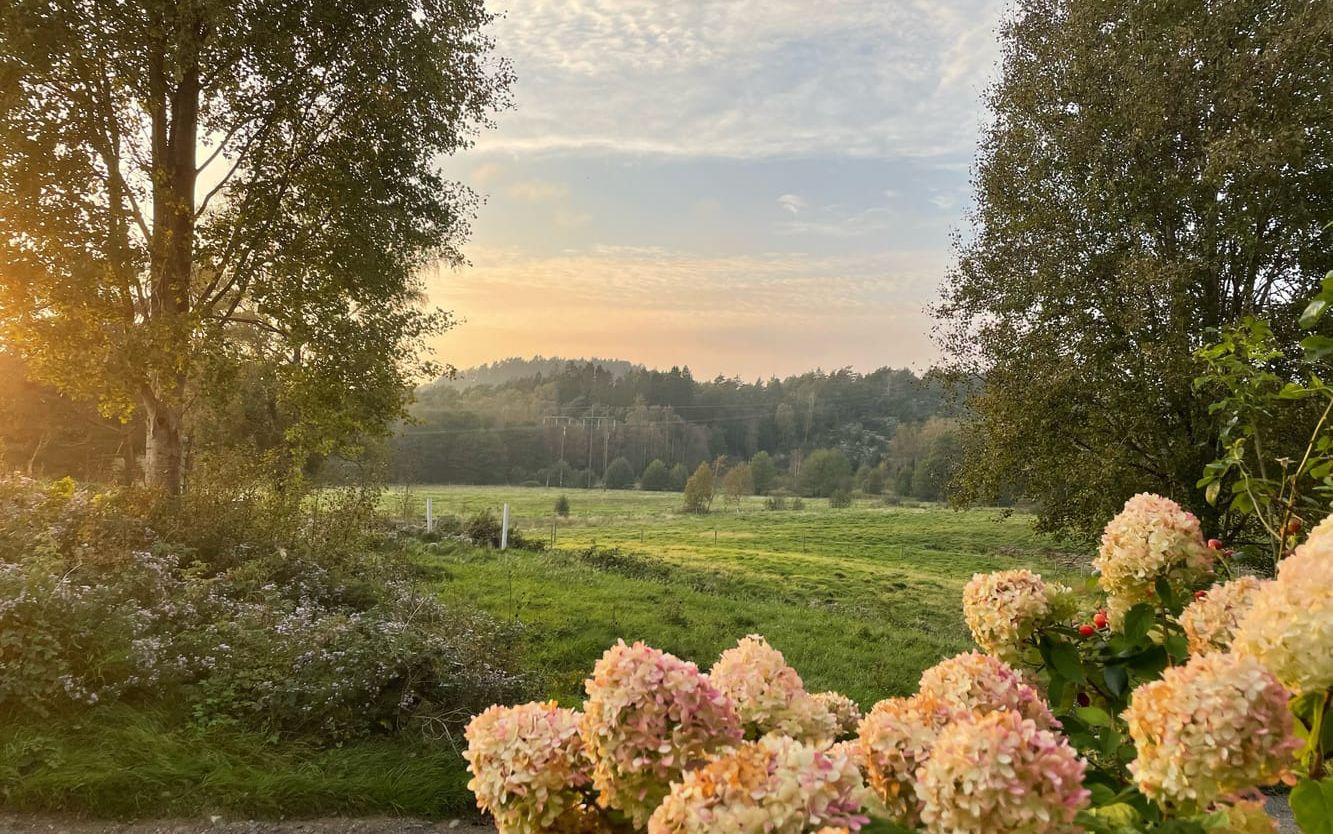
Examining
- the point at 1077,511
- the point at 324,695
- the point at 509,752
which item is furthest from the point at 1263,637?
the point at 1077,511

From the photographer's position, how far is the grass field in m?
9.63

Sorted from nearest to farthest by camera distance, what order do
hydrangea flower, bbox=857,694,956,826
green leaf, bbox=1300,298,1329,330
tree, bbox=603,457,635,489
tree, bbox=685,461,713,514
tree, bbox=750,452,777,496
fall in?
hydrangea flower, bbox=857,694,956,826, green leaf, bbox=1300,298,1329,330, tree, bbox=685,461,713,514, tree, bbox=750,452,777,496, tree, bbox=603,457,635,489

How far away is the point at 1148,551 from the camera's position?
5.86 ft

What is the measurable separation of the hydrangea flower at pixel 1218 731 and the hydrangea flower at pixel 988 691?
0.25 metres

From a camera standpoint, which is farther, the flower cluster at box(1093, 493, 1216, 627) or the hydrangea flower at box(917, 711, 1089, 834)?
the flower cluster at box(1093, 493, 1216, 627)

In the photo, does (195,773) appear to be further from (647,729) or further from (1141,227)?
(1141,227)

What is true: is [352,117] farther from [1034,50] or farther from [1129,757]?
[1129,757]

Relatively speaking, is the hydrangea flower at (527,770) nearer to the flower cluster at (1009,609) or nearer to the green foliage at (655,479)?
the flower cluster at (1009,609)

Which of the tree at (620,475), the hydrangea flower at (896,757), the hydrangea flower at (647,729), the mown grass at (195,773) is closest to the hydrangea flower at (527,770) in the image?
the hydrangea flower at (647,729)

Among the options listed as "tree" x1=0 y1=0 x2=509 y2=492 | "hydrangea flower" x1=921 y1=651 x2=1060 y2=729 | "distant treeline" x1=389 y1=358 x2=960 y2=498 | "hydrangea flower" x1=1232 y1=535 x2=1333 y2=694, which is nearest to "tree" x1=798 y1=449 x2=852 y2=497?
"distant treeline" x1=389 y1=358 x2=960 y2=498

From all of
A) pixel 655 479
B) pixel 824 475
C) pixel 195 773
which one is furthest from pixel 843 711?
pixel 655 479

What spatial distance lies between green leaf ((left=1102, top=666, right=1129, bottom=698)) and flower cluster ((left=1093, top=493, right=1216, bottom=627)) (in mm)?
204

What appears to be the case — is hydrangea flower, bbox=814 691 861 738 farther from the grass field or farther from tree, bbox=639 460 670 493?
tree, bbox=639 460 670 493

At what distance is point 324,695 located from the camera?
4.99m
